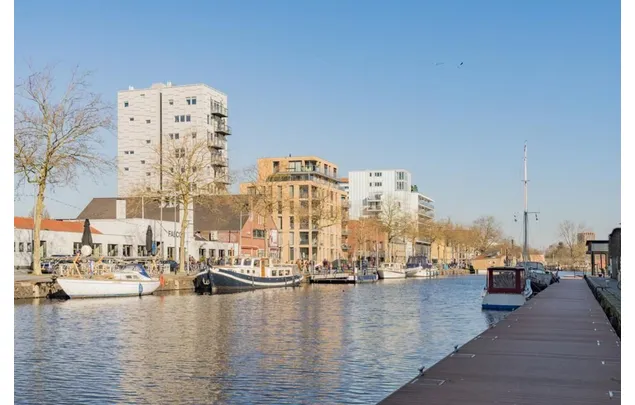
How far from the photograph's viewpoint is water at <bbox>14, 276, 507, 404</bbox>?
2162 cm

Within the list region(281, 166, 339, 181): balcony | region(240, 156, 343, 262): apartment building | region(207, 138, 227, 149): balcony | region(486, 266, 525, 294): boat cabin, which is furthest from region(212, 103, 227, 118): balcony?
region(486, 266, 525, 294): boat cabin

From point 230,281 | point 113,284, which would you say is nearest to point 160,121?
point 230,281

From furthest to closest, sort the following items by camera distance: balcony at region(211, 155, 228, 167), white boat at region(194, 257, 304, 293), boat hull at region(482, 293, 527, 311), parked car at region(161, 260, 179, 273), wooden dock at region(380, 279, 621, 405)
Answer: balcony at region(211, 155, 228, 167) < parked car at region(161, 260, 179, 273) < white boat at region(194, 257, 304, 293) < boat hull at region(482, 293, 527, 311) < wooden dock at region(380, 279, 621, 405)

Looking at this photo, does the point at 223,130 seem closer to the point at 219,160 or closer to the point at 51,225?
the point at 219,160

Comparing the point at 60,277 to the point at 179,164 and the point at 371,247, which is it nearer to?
the point at 179,164

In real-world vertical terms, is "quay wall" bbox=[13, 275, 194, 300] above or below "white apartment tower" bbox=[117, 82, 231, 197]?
below

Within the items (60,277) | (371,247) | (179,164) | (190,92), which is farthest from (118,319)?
(371,247)

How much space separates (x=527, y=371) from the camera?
19484 millimetres

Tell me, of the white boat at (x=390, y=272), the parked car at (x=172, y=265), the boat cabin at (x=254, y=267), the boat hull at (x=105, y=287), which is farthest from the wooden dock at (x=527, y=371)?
the white boat at (x=390, y=272)

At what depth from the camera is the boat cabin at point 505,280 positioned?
54938 mm

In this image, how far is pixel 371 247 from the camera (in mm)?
198750

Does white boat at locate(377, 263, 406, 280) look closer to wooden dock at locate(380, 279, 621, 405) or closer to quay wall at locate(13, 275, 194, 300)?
quay wall at locate(13, 275, 194, 300)

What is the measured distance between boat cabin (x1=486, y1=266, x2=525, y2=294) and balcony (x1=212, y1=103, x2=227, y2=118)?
104m

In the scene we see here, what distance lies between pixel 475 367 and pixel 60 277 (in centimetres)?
4650
